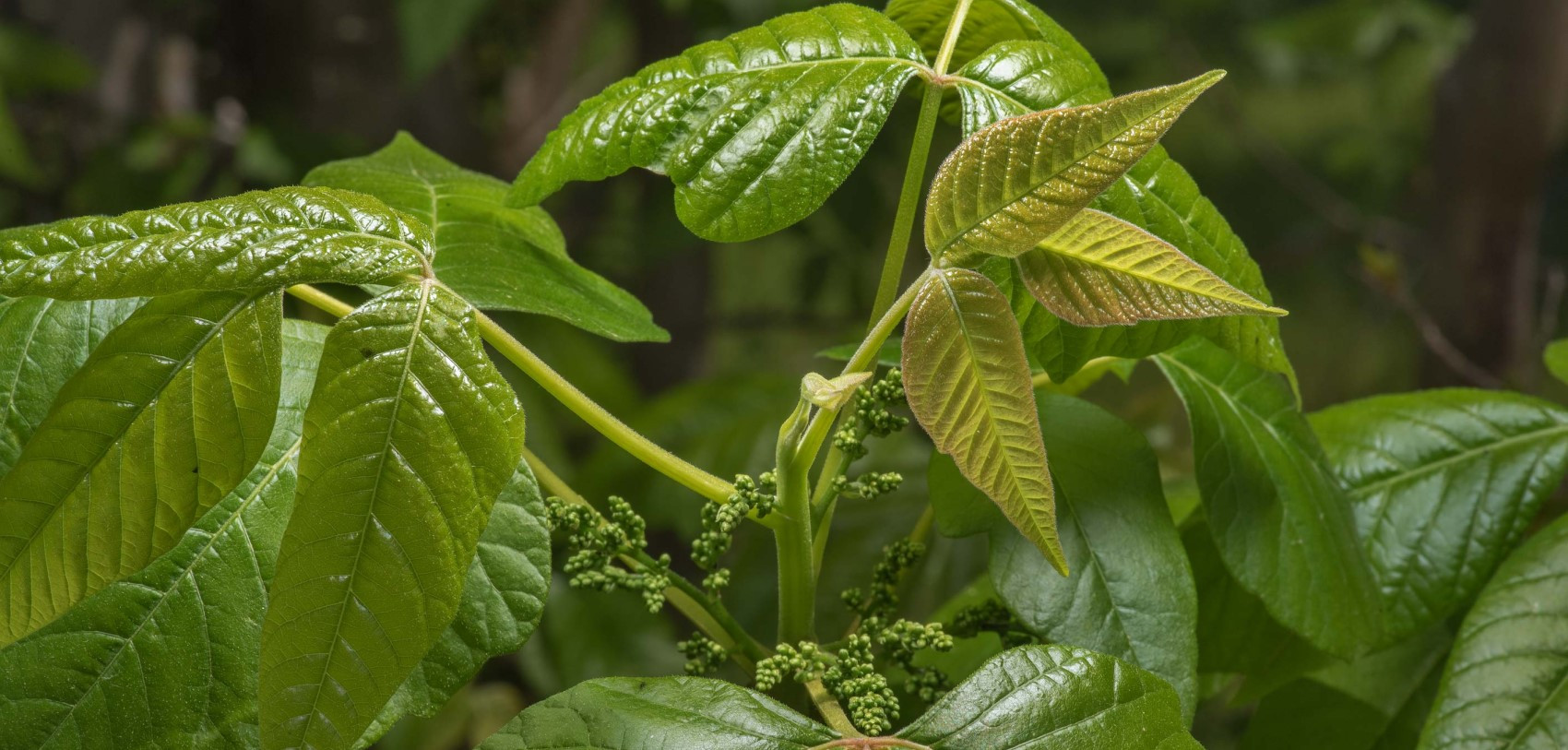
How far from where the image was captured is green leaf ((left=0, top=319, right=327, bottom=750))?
1.25 feet

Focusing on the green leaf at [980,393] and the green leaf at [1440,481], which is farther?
the green leaf at [1440,481]

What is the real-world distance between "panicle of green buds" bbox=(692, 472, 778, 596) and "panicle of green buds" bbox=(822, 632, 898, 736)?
0.06 m

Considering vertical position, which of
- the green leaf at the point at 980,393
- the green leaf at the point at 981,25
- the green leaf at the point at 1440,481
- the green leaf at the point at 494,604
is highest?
the green leaf at the point at 981,25

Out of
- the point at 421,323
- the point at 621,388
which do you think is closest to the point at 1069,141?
the point at 421,323

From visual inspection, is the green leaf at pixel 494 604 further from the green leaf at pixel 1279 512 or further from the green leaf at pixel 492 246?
the green leaf at pixel 1279 512

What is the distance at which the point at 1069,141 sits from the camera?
1.05 ft

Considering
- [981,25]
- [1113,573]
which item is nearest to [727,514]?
[1113,573]

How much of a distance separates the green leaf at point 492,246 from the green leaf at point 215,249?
10 cm

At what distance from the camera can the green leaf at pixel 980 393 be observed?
0.33 m

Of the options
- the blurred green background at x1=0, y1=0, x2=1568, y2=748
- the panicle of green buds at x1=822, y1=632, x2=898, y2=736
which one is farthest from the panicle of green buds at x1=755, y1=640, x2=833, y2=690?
the blurred green background at x1=0, y1=0, x2=1568, y2=748

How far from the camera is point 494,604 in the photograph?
0.41m

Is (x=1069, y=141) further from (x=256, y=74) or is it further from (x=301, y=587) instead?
(x=256, y=74)

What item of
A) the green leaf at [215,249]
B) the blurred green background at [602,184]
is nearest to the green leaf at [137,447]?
the green leaf at [215,249]

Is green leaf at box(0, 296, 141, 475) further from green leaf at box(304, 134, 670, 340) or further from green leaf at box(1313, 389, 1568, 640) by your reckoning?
green leaf at box(1313, 389, 1568, 640)
